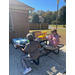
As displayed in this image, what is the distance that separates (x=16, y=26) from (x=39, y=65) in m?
4.19

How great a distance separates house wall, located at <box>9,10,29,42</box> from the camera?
5.57 meters

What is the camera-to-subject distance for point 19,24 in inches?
230

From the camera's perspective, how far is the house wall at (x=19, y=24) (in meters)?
5.57
